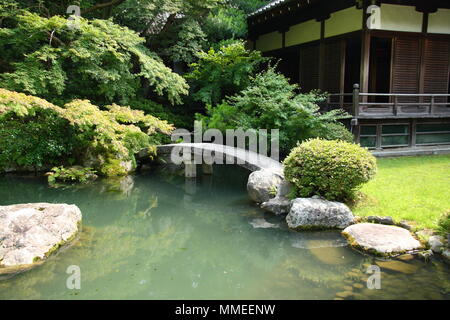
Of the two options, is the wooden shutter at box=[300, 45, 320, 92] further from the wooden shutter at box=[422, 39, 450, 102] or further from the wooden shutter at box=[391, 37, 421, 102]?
the wooden shutter at box=[422, 39, 450, 102]

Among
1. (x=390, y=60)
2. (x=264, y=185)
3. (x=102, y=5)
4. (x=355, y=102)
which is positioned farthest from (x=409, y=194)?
(x=102, y=5)

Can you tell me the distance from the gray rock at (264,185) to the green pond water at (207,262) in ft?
0.99

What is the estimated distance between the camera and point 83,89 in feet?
41.0

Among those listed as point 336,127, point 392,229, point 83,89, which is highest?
point 83,89

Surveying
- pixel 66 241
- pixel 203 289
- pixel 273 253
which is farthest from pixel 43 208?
pixel 273 253

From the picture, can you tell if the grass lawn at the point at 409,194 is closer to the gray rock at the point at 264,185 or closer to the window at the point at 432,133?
the gray rock at the point at 264,185

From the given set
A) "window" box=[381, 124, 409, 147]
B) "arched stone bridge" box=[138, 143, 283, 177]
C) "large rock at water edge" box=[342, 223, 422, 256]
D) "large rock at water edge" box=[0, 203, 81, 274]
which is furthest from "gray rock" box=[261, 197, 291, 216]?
"window" box=[381, 124, 409, 147]

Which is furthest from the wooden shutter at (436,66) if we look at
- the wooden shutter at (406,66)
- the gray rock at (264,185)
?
the gray rock at (264,185)

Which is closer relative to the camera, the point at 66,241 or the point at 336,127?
Answer: the point at 66,241

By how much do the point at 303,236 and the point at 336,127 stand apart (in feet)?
15.6

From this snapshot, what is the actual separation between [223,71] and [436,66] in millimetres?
6819

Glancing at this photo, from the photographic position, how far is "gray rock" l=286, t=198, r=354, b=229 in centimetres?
646

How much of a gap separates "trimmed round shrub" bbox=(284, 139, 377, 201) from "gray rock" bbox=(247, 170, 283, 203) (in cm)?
53

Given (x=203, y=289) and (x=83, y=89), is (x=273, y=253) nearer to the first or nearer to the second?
(x=203, y=289)
